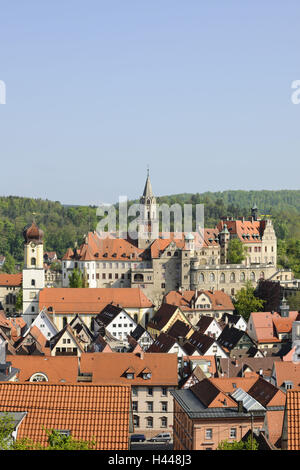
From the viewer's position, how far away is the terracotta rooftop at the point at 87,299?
2963 inches

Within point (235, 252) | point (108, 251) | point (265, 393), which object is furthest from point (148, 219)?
point (265, 393)

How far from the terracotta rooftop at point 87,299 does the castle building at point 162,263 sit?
821cm

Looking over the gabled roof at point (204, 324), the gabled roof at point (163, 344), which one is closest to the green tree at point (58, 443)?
the gabled roof at point (163, 344)

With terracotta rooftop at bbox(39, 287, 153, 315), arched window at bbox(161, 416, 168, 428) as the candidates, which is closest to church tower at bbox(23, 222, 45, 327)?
terracotta rooftop at bbox(39, 287, 153, 315)

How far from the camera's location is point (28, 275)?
77.8 meters

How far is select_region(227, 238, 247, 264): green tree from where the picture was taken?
93.6m

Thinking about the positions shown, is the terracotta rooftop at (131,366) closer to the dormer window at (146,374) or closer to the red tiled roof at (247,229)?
the dormer window at (146,374)

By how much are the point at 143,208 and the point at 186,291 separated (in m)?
22.0

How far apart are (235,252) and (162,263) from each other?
1272 centimetres

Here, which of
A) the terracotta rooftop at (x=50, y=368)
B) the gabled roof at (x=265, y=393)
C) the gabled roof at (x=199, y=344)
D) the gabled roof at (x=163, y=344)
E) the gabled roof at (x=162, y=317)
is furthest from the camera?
the gabled roof at (x=162, y=317)

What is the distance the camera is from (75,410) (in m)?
18.3
